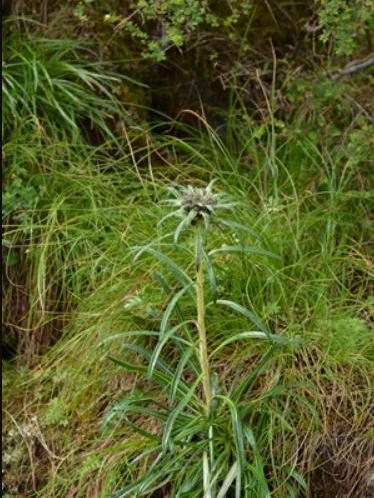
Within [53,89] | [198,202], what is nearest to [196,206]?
[198,202]

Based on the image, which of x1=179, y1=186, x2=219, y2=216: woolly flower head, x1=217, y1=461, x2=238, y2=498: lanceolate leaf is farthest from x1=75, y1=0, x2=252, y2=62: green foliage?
x1=217, y1=461, x2=238, y2=498: lanceolate leaf

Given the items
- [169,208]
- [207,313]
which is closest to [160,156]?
[169,208]

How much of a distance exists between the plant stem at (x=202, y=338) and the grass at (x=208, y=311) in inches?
7.3

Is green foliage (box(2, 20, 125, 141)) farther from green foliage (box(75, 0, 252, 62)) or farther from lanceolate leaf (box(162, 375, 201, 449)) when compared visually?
lanceolate leaf (box(162, 375, 201, 449))

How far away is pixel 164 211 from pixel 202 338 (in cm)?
97

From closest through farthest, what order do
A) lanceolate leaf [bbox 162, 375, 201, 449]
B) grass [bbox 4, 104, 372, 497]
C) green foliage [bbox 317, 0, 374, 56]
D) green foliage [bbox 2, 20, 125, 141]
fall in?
lanceolate leaf [bbox 162, 375, 201, 449]
grass [bbox 4, 104, 372, 497]
green foliage [bbox 317, 0, 374, 56]
green foliage [bbox 2, 20, 125, 141]

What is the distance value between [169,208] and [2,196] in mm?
610

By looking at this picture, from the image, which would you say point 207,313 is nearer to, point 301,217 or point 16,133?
point 301,217

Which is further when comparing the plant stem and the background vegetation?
the background vegetation

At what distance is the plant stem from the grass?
19 cm

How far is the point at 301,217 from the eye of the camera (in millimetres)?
3926

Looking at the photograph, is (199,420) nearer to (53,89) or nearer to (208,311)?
(208,311)

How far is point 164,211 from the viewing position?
3.86 meters

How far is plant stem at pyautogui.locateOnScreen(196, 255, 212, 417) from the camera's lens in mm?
2932
